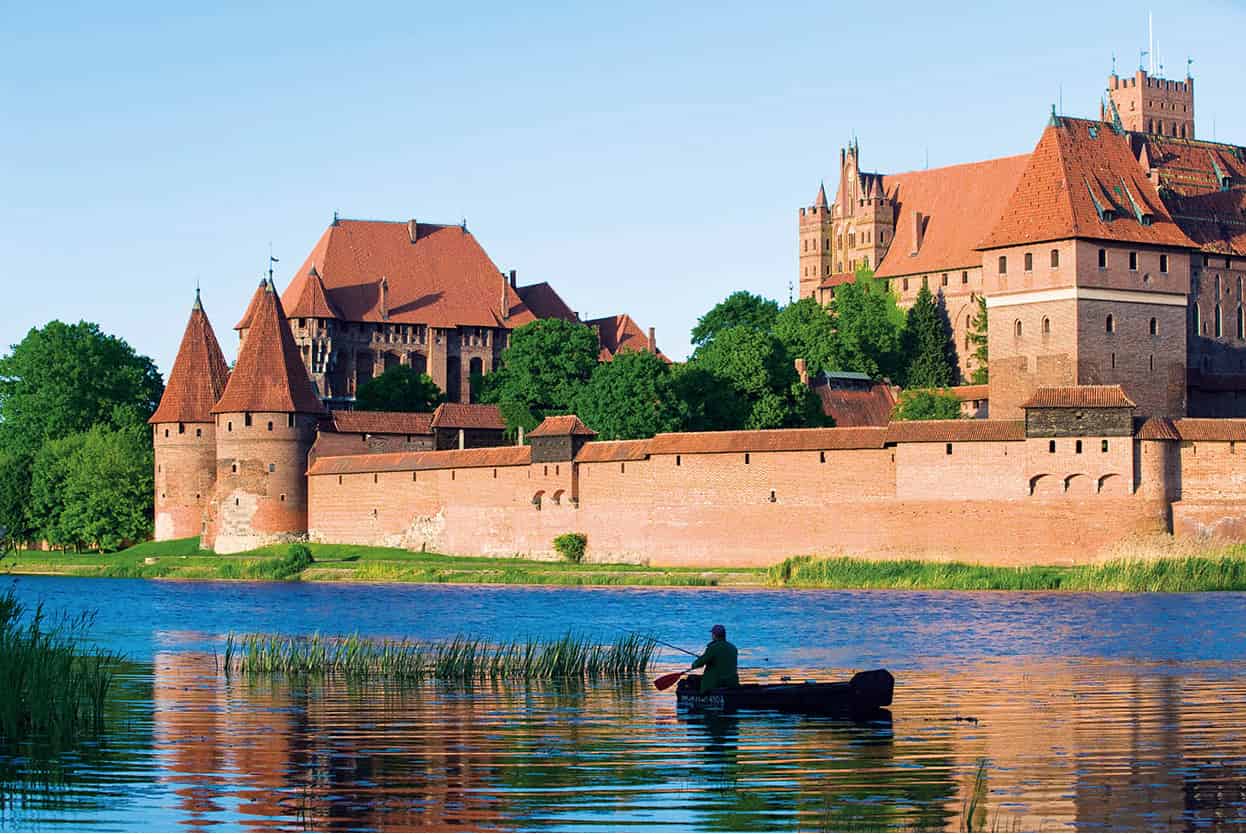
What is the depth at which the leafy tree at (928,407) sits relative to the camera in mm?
58531

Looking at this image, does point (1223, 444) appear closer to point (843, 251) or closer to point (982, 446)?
point (982, 446)

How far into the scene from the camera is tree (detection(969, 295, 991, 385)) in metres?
70.4

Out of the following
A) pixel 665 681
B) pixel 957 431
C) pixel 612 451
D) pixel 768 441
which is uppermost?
pixel 957 431

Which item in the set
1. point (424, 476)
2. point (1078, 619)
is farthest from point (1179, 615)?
point (424, 476)

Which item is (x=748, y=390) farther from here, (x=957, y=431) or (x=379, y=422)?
(x=957, y=431)

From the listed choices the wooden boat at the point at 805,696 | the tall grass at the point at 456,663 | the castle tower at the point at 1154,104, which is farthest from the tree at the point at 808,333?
the wooden boat at the point at 805,696

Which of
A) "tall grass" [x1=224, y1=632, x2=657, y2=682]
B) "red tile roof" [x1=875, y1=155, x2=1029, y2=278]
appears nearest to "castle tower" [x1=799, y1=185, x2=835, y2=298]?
"red tile roof" [x1=875, y1=155, x2=1029, y2=278]

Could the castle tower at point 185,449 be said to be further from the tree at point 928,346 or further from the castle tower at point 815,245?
the castle tower at point 815,245

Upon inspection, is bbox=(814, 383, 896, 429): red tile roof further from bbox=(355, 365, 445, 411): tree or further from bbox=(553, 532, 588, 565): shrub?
bbox=(553, 532, 588, 565): shrub

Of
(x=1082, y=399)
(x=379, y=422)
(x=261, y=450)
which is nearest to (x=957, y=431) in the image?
(x=1082, y=399)

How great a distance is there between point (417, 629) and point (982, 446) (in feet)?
52.9

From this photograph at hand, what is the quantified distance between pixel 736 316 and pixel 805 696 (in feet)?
190

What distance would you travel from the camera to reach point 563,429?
166 feet

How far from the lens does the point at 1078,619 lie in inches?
1275
